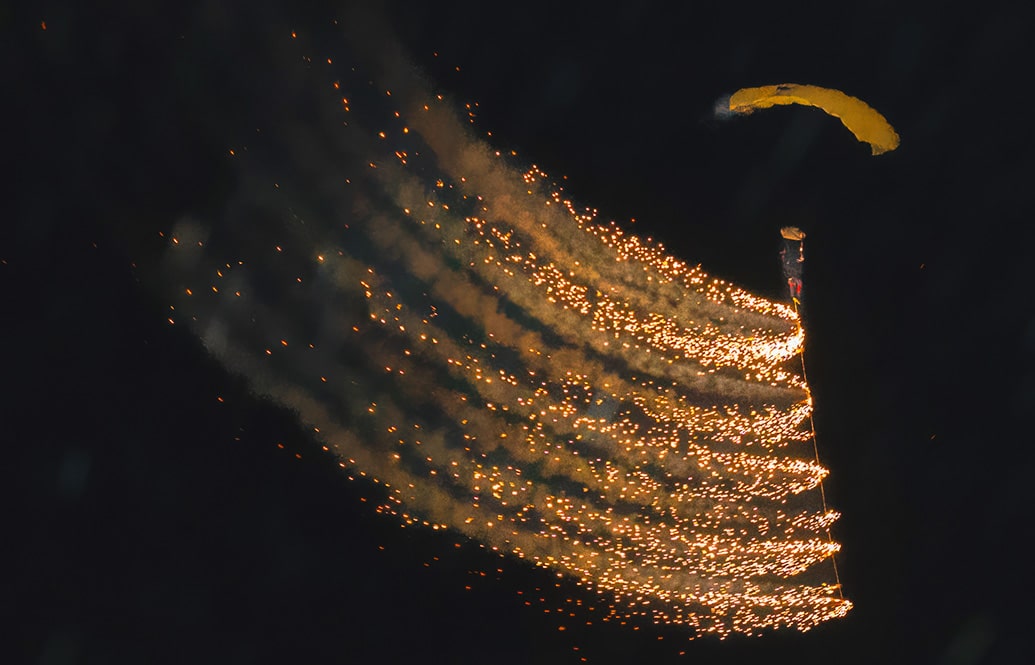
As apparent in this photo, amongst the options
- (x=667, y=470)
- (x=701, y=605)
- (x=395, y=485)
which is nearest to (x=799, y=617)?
(x=701, y=605)

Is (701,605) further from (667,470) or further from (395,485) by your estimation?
(395,485)

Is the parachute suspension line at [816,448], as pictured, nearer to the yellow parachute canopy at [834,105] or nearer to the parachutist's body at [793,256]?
the parachutist's body at [793,256]

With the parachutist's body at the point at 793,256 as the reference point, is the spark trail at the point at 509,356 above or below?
below

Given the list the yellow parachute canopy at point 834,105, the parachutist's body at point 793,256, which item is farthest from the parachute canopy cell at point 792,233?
the yellow parachute canopy at point 834,105

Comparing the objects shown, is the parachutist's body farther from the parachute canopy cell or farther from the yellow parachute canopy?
the yellow parachute canopy

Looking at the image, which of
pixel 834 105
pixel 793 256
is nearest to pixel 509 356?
pixel 793 256

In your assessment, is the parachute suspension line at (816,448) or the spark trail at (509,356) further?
the parachute suspension line at (816,448)

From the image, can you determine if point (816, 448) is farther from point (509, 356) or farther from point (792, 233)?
point (509, 356)
